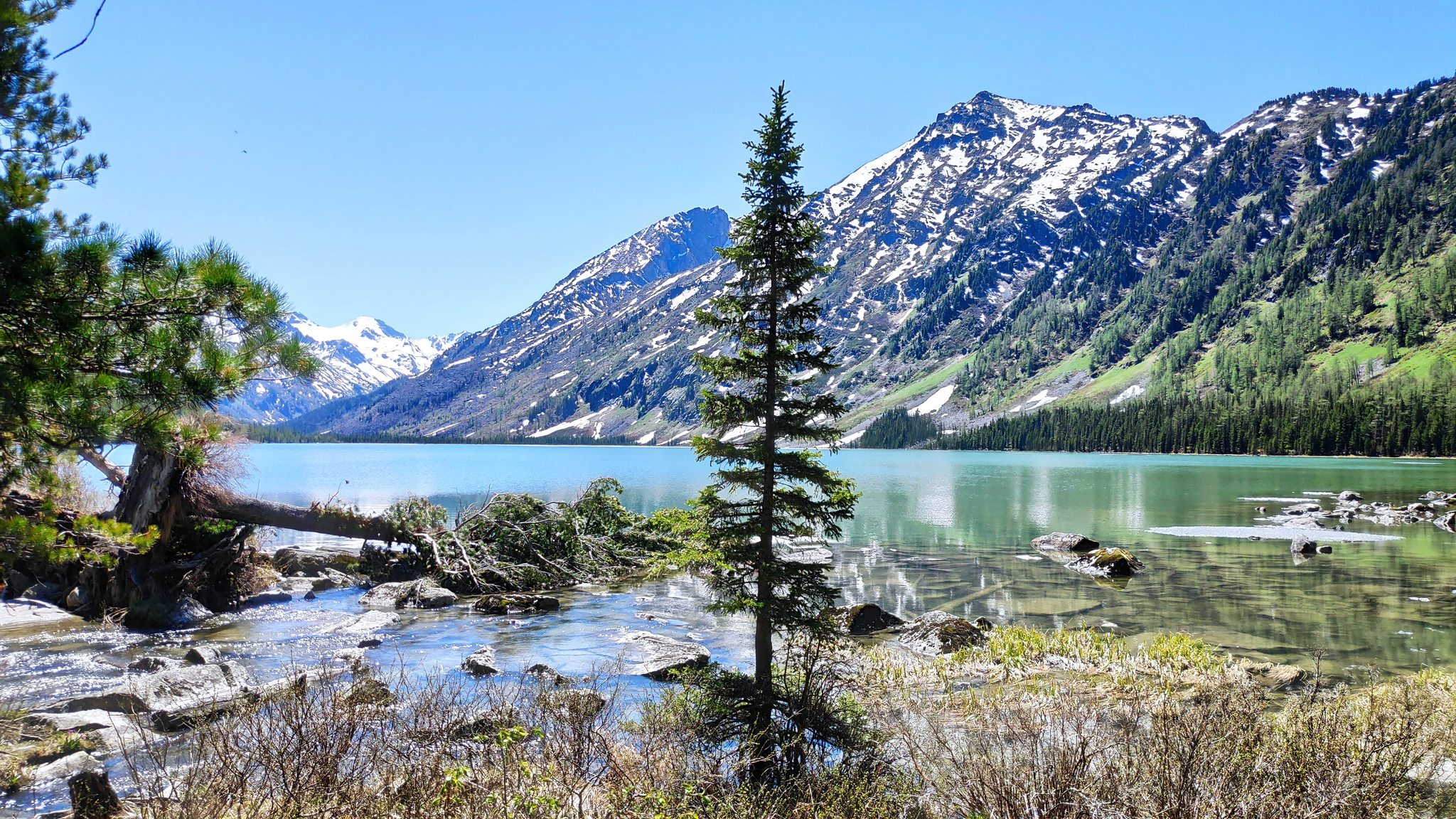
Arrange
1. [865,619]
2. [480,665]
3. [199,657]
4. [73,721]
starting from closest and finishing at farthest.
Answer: [73,721]
[199,657]
[480,665]
[865,619]

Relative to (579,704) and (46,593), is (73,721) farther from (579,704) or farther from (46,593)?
(46,593)

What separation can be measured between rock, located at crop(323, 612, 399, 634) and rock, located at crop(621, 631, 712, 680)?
22.4ft

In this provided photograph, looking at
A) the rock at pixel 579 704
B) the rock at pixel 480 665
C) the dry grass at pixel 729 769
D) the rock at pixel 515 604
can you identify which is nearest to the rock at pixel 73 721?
the dry grass at pixel 729 769

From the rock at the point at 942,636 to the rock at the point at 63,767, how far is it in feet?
53.2

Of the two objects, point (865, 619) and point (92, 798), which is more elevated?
point (92, 798)

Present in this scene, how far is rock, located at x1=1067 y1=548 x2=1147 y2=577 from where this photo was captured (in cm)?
3122

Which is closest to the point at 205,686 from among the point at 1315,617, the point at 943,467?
the point at 1315,617

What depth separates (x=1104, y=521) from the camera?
51844 mm

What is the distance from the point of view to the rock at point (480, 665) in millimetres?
15633

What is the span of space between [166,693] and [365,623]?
861 centimetres

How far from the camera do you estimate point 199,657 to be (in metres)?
15.2

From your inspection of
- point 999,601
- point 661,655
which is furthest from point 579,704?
point 999,601

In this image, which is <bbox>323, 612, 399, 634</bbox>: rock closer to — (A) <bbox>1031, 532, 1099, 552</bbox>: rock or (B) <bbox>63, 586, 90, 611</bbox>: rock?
(B) <bbox>63, 586, 90, 611</bbox>: rock

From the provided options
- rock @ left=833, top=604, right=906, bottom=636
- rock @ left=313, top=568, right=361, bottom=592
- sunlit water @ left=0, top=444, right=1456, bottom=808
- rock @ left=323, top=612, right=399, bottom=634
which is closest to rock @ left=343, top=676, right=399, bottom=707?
sunlit water @ left=0, top=444, right=1456, bottom=808
